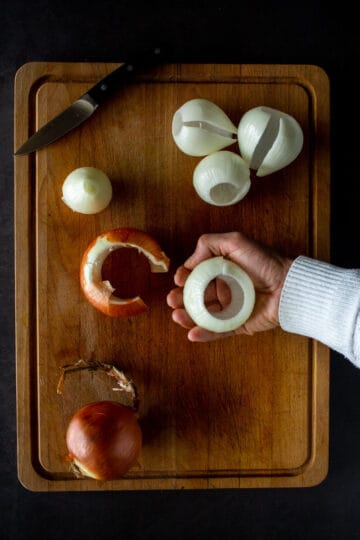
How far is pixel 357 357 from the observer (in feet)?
3.78

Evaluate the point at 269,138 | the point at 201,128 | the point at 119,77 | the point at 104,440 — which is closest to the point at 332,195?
the point at 269,138

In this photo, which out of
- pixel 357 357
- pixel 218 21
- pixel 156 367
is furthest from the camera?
pixel 218 21

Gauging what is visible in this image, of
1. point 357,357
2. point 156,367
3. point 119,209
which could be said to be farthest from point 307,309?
point 119,209

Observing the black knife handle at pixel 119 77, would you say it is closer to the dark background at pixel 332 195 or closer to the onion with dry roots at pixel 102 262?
the dark background at pixel 332 195

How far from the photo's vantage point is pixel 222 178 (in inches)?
45.1

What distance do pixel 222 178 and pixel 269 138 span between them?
149mm

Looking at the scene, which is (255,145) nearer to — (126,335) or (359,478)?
(126,335)

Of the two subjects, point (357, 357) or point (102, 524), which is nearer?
point (357, 357)

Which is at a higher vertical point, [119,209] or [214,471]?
[119,209]

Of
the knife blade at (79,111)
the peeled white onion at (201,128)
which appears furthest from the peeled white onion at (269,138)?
the knife blade at (79,111)

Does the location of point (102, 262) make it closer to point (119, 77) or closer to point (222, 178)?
point (222, 178)

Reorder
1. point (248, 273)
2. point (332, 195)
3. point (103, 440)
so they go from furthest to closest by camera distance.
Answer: point (332, 195), point (248, 273), point (103, 440)

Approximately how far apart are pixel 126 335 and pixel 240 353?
0.93ft

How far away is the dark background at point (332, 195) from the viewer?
4.51 ft
